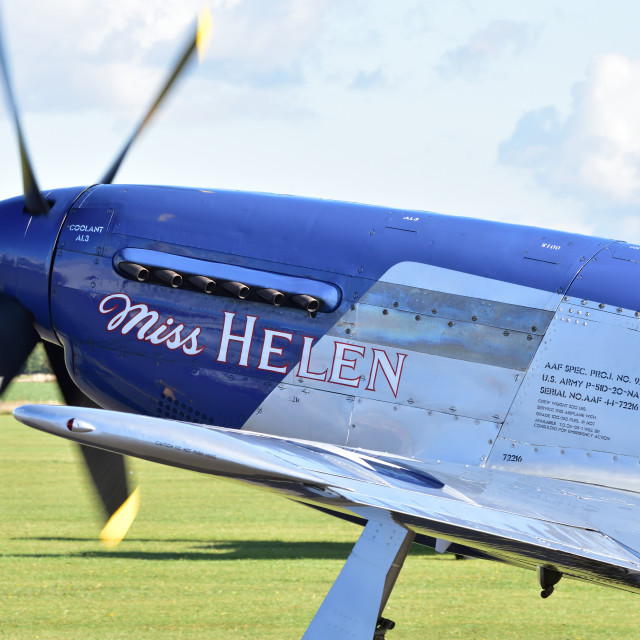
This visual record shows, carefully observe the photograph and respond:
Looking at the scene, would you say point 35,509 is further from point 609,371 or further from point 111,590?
point 609,371

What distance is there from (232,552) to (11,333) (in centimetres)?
625

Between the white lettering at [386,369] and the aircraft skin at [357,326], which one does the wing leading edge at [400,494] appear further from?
the white lettering at [386,369]

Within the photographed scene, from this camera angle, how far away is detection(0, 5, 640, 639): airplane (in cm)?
595

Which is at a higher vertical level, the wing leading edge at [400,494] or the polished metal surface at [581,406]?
the polished metal surface at [581,406]

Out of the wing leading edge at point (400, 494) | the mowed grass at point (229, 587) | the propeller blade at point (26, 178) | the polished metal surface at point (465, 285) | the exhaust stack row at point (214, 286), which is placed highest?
the propeller blade at point (26, 178)

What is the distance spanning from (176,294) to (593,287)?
290cm

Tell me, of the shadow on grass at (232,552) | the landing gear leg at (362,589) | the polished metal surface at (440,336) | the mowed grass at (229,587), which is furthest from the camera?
the shadow on grass at (232,552)

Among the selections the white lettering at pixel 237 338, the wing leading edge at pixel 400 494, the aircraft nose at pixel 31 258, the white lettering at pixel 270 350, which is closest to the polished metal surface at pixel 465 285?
the white lettering at pixel 270 350

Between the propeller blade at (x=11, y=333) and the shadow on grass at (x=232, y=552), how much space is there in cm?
524

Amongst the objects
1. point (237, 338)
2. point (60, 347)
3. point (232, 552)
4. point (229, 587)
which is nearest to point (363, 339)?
point (237, 338)

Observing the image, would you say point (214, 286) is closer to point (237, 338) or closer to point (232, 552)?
point (237, 338)

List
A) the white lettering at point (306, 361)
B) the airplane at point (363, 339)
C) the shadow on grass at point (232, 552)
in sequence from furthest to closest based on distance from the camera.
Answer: the shadow on grass at point (232, 552)
the white lettering at point (306, 361)
the airplane at point (363, 339)

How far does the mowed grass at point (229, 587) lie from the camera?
8766 mm

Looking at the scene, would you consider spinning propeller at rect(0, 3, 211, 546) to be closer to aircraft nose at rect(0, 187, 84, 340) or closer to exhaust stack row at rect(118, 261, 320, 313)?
aircraft nose at rect(0, 187, 84, 340)
